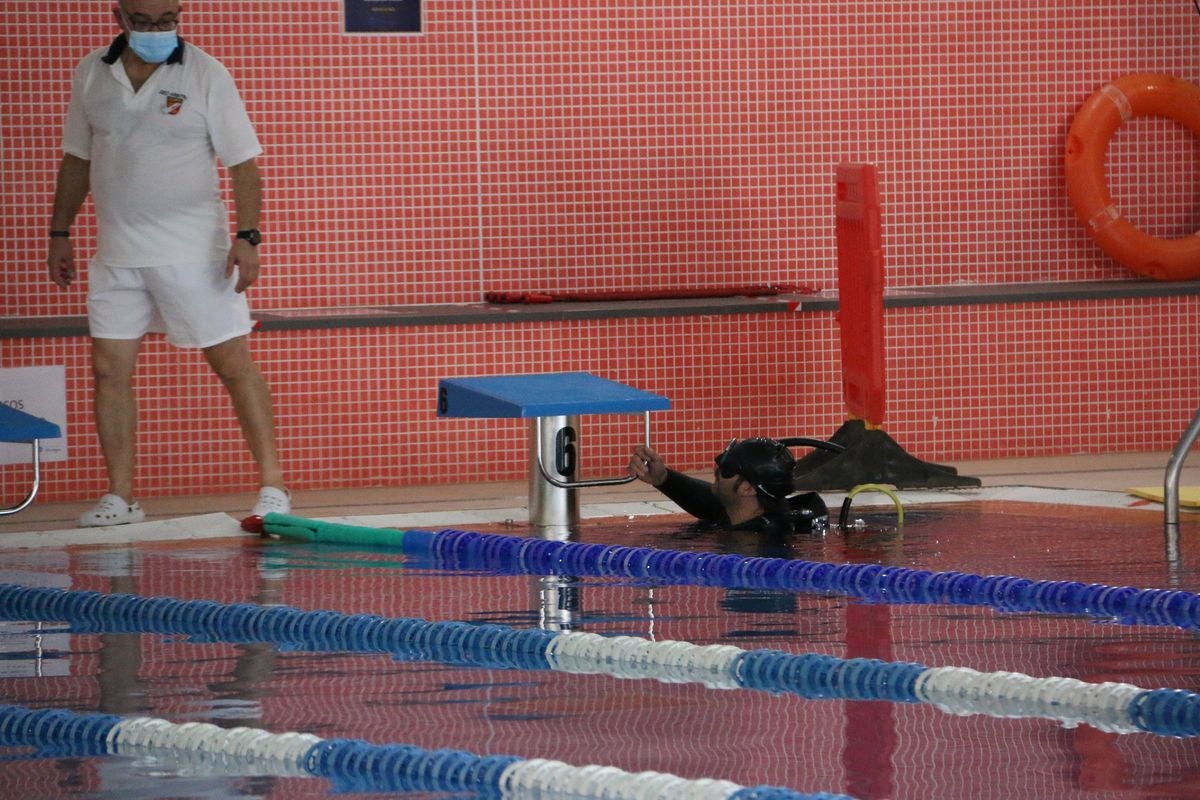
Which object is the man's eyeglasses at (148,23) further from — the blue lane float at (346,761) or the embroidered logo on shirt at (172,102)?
the blue lane float at (346,761)

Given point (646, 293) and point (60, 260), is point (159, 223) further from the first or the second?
point (646, 293)

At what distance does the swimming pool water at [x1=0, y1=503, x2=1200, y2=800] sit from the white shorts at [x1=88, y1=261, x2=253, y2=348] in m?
0.78

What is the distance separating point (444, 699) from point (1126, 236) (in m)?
5.52

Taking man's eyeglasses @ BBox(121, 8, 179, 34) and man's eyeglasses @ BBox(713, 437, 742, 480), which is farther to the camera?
man's eyeglasses @ BBox(121, 8, 179, 34)

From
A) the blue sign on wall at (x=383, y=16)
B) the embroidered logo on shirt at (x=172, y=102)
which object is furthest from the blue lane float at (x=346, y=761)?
the blue sign on wall at (x=383, y=16)

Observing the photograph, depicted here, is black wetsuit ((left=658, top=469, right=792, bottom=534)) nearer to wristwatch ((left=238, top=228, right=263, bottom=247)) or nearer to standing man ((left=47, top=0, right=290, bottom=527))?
standing man ((left=47, top=0, right=290, bottom=527))

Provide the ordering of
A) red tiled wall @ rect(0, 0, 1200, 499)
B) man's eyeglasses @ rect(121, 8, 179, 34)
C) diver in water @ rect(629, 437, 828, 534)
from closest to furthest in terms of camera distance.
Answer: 1. diver in water @ rect(629, 437, 828, 534)
2. man's eyeglasses @ rect(121, 8, 179, 34)
3. red tiled wall @ rect(0, 0, 1200, 499)

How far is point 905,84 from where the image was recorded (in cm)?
896

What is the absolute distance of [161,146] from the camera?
6.71 m

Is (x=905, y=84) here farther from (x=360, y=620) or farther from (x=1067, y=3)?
(x=360, y=620)

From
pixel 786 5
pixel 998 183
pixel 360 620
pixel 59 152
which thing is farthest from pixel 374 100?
pixel 360 620

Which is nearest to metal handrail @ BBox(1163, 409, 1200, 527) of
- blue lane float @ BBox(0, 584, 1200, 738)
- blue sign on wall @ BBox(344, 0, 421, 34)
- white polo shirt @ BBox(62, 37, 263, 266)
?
blue lane float @ BBox(0, 584, 1200, 738)

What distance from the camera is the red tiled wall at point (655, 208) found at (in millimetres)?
8039

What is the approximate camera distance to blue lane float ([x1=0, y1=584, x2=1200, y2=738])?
3910 mm
